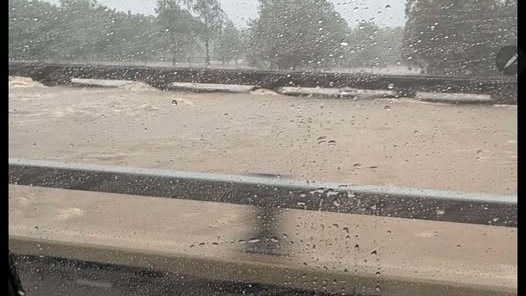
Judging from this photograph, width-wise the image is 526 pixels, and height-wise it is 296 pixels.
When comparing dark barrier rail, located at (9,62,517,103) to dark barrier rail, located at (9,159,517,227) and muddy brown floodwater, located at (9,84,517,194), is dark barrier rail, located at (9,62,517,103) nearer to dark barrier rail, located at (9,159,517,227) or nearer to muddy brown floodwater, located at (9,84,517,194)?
muddy brown floodwater, located at (9,84,517,194)

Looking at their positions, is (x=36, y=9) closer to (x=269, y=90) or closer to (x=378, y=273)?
(x=269, y=90)

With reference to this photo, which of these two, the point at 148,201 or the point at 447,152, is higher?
the point at 447,152

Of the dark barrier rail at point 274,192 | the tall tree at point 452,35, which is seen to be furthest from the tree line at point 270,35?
the dark barrier rail at point 274,192

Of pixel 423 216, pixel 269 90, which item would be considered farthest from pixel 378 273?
pixel 269 90

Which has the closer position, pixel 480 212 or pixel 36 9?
pixel 480 212

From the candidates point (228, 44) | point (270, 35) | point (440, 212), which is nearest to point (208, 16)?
point (228, 44)

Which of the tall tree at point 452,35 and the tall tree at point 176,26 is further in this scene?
the tall tree at point 176,26

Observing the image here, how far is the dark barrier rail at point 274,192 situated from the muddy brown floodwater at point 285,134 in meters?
0.03

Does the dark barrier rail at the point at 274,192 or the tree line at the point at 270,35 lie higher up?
the tree line at the point at 270,35

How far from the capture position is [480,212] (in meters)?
2.30

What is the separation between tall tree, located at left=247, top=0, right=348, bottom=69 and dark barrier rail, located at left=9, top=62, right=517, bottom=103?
0.05 metres

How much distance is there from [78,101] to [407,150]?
1222 mm

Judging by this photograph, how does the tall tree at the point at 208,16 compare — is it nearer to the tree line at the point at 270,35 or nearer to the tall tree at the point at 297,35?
the tree line at the point at 270,35

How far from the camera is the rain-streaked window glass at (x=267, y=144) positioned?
7.32ft
